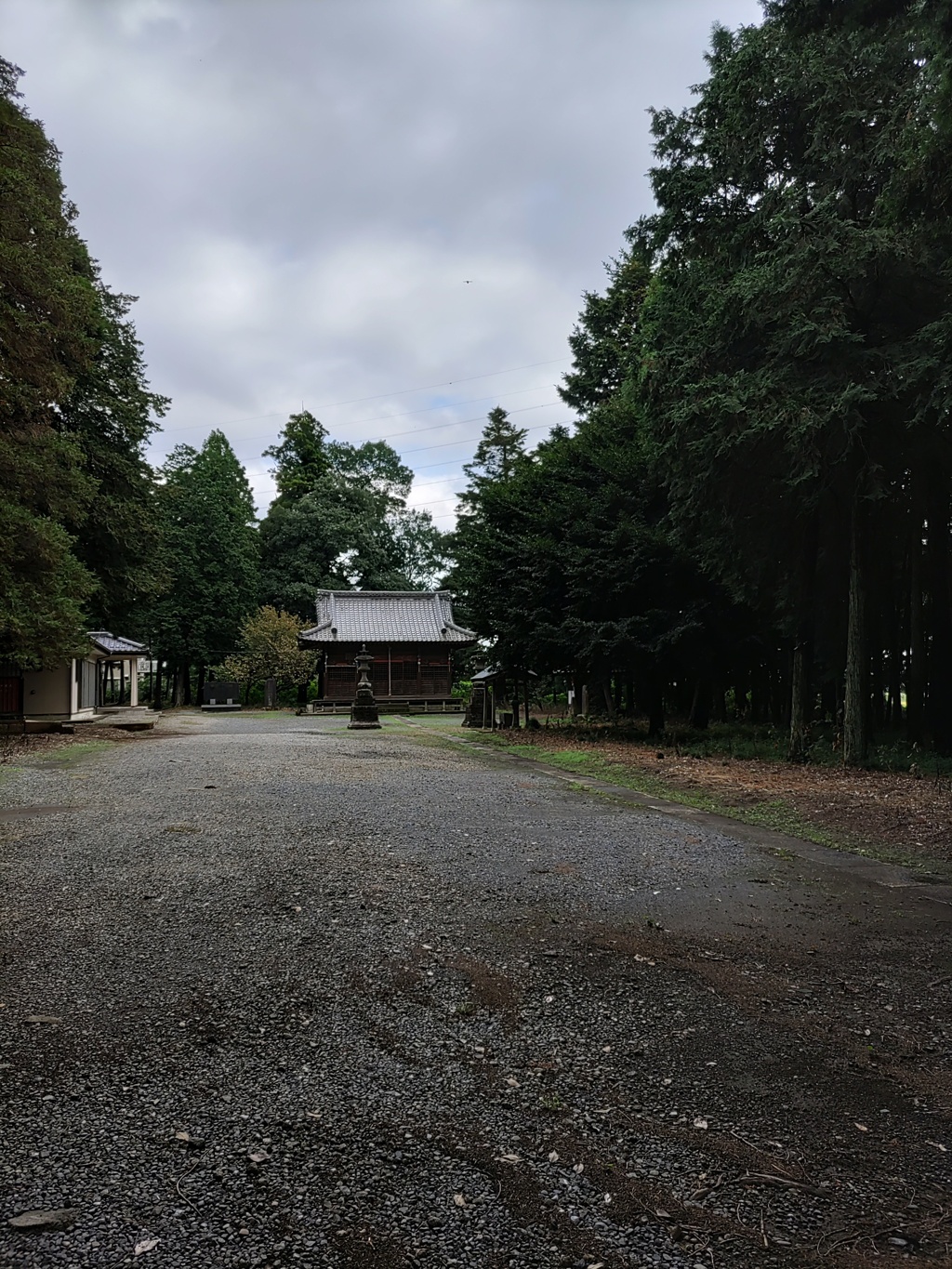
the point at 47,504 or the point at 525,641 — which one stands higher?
the point at 47,504

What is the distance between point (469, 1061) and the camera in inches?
104

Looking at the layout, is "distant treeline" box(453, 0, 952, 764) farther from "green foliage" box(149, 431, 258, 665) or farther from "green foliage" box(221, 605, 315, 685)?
"green foliage" box(149, 431, 258, 665)

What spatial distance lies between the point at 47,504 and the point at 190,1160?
14972 millimetres

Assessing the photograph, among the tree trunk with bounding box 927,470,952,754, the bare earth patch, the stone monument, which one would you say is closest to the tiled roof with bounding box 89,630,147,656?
the stone monument

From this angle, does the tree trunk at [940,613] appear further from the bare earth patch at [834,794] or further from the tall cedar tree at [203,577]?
the tall cedar tree at [203,577]

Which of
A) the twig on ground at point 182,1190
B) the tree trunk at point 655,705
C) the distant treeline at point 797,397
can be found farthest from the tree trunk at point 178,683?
the twig on ground at point 182,1190

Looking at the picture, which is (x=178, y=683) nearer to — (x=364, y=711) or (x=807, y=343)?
(x=364, y=711)

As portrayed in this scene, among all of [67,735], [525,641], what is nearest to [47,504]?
[67,735]

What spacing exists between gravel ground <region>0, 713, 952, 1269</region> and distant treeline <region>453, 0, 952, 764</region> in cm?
515

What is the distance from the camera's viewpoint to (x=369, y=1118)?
228cm

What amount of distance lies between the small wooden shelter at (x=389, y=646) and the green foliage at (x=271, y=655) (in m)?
0.69

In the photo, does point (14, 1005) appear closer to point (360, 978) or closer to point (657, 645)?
point (360, 978)

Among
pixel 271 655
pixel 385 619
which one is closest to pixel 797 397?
pixel 385 619

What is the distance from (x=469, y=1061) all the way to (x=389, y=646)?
31927 millimetres
